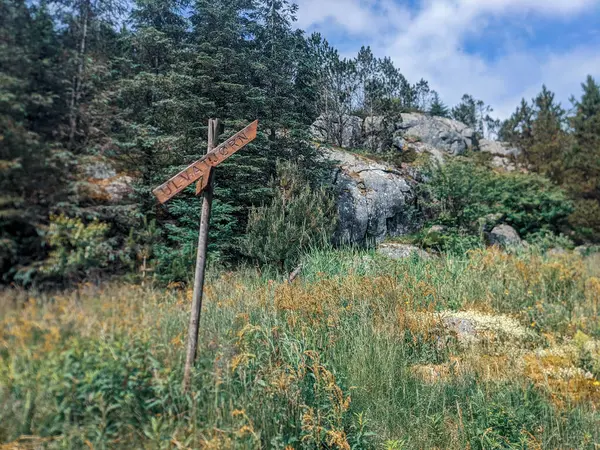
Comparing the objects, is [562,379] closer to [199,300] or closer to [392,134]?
[199,300]

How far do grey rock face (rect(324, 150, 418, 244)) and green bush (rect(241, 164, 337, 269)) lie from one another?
78.4 inches

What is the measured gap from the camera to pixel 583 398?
→ 11.1ft

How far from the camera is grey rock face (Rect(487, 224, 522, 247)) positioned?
42.1ft

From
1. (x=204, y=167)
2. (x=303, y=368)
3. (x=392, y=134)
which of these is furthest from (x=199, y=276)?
(x=392, y=134)

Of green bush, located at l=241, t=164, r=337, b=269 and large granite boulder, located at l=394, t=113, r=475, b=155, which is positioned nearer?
green bush, located at l=241, t=164, r=337, b=269

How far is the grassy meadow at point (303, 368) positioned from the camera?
5.53ft

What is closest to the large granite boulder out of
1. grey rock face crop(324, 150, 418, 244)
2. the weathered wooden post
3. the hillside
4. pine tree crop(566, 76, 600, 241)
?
pine tree crop(566, 76, 600, 241)

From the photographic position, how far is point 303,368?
2715 millimetres

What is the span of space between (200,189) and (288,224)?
4.27 metres

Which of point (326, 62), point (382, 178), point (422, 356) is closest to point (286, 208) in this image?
point (422, 356)

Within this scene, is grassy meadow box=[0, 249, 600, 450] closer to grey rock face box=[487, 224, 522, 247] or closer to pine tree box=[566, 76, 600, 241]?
grey rock face box=[487, 224, 522, 247]

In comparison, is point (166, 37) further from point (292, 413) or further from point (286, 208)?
point (286, 208)

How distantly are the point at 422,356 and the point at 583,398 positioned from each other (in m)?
1.37

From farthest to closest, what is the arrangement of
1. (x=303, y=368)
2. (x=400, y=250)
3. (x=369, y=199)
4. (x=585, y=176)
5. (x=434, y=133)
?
1. (x=434, y=133)
2. (x=585, y=176)
3. (x=369, y=199)
4. (x=400, y=250)
5. (x=303, y=368)
